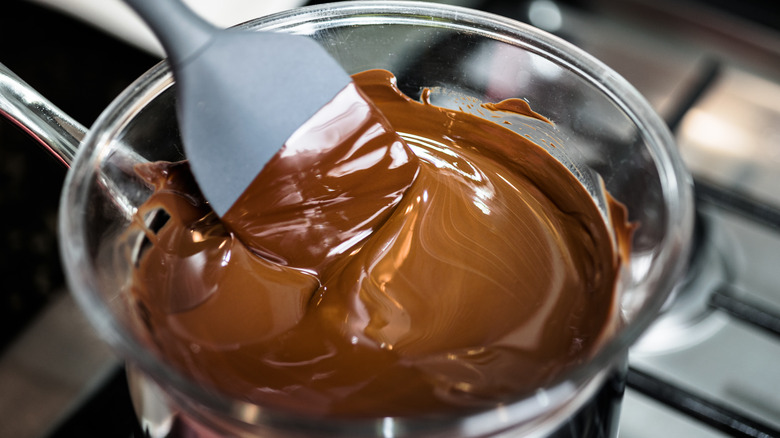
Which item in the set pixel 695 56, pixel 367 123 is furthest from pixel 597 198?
pixel 695 56

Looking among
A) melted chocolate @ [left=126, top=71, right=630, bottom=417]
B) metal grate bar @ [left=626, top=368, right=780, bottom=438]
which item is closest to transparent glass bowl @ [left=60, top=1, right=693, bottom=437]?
melted chocolate @ [left=126, top=71, right=630, bottom=417]

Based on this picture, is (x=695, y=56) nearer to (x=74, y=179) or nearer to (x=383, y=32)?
(x=383, y=32)

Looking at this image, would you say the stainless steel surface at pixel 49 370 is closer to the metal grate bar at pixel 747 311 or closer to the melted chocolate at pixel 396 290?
the melted chocolate at pixel 396 290

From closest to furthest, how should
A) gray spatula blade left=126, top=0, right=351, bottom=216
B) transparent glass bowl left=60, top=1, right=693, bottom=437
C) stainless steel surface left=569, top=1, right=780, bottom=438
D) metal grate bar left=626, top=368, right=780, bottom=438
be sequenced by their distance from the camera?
1. transparent glass bowl left=60, top=1, right=693, bottom=437
2. gray spatula blade left=126, top=0, right=351, bottom=216
3. metal grate bar left=626, top=368, right=780, bottom=438
4. stainless steel surface left=569, top=1, right=780, bottom=438

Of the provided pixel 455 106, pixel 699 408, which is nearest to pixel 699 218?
pixel 699 408

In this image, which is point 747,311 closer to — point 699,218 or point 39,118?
point 699,218

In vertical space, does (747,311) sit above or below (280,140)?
below

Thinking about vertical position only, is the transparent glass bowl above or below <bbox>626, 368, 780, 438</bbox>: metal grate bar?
above

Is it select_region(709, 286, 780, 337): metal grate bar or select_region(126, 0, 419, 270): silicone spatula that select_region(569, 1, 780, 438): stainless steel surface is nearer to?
select_region(709, 286, 780, 337): metal grate bar
